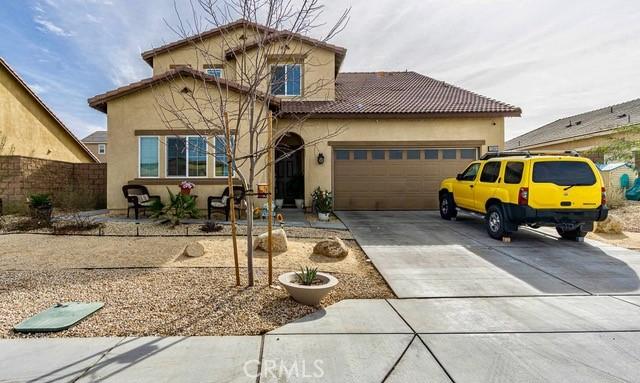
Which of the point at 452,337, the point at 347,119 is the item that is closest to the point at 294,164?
the point at 347,119

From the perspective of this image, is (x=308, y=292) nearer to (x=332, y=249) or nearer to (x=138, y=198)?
(x=332, y=249)

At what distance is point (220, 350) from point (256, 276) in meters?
2.37

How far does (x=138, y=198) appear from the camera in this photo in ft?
36.1

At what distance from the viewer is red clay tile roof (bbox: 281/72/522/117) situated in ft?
43.5

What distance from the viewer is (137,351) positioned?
3.29m

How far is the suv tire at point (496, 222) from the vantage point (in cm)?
831

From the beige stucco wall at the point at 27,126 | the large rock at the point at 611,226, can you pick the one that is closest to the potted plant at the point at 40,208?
the beige stucco wall at the point at 27,126

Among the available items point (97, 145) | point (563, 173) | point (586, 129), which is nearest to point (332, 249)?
point (563, 173)

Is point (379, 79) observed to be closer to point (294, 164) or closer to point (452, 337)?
point (294, 164)

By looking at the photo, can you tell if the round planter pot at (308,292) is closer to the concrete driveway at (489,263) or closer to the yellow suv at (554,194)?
the concrete driveway at (489,263)

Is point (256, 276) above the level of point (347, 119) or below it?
below

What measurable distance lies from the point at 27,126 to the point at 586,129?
33779mm

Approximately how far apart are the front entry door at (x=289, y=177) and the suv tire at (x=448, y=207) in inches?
237

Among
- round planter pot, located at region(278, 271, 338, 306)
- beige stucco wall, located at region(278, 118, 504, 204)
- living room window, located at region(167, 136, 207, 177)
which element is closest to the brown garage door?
beige stucco wall, located at region(278, 118, 504, 204)
